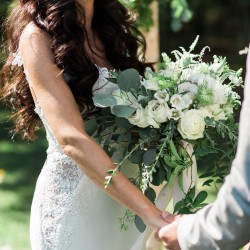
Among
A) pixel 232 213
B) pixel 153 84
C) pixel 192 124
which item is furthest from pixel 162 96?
pixel 232 213

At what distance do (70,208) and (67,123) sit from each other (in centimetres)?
43

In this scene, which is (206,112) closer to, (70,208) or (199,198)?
(199,198)

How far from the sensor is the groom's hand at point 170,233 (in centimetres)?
257

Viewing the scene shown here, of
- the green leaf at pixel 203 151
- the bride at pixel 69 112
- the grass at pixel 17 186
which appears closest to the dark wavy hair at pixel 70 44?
the bride at pixel 69 112

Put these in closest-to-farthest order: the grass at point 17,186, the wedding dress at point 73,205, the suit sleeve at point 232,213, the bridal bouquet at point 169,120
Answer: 1. the suit sleeve at point 232,213
2. the bridal bouquet at point 169,120
3. the wedding dress at point 73,205
4. the grass at point 17,186

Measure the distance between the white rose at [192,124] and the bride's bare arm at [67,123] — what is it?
0.28m

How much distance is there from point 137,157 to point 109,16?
0.85 meters

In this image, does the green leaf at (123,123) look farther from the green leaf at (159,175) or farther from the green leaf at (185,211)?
the green leaf at (185,211)

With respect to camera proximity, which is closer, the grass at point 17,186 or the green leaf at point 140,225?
the green leaf at point 140,225

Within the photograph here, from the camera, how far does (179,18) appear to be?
7.92 meters

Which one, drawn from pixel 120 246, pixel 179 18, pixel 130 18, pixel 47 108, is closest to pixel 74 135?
pixel 47 108

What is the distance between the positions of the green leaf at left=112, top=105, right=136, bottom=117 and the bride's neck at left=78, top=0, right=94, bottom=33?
0.60m

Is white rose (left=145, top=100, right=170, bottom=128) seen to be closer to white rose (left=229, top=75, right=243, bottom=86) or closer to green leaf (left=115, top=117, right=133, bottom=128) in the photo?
green leaf (left=115, top=117, right=133, bottom=128)

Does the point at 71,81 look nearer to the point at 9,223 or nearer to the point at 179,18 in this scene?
the point at 9,223
